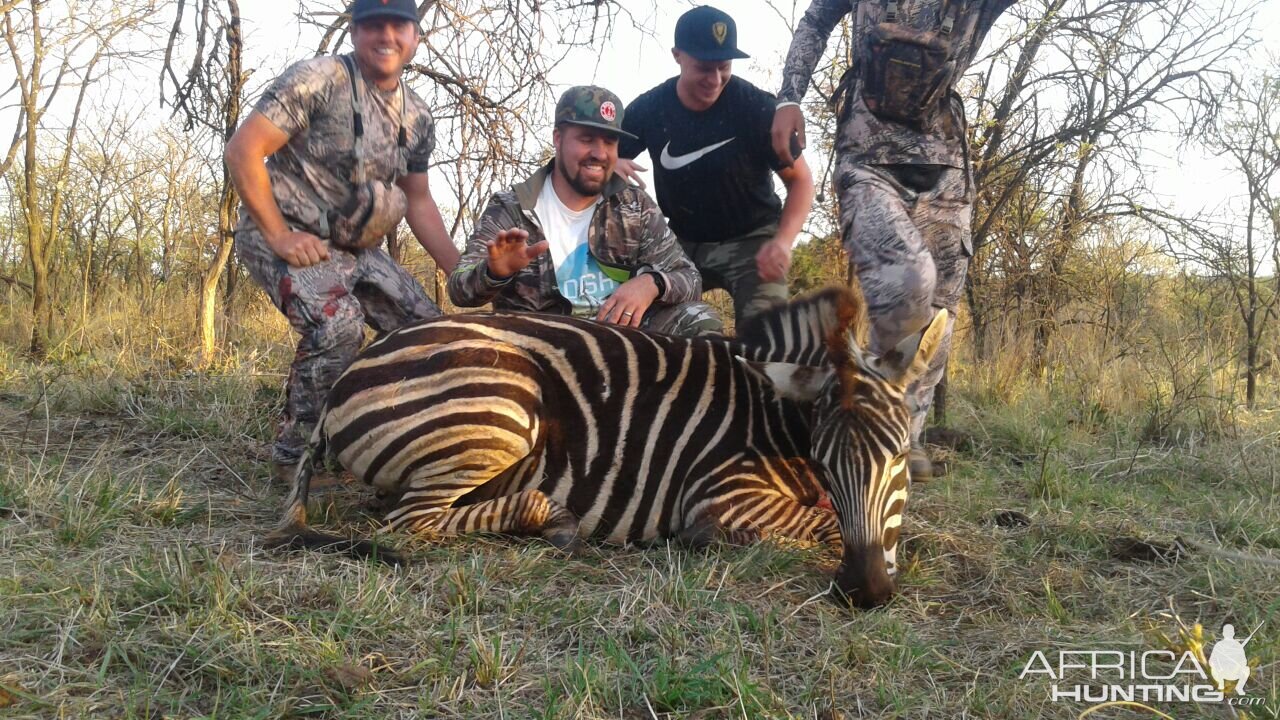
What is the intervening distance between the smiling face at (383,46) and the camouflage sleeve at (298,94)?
0.59ft

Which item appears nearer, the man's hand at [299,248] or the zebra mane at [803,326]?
the zebra mane at [803,326]

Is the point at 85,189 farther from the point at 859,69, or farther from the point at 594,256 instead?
the point at 859,69

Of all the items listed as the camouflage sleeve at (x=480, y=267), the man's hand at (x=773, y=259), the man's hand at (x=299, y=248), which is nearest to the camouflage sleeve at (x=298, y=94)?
the man's hand at (x=299, y=248)

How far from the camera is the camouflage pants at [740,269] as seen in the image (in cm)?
590

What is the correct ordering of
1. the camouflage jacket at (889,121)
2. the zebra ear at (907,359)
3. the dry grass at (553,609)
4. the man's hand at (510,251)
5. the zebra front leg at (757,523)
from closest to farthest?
the dry grass at (553,609), the zebra ear at (907,359), the zebra front leg at (757,523), the man's hand at (510,251), the camouflage jacket at (889,121)

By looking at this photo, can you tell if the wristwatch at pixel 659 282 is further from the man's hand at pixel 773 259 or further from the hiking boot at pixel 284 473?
the hiking boot at pixel 284 473

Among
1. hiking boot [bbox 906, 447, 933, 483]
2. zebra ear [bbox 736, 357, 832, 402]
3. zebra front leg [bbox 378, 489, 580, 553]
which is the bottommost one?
zebra front leg [bbox 378, 489, 580, 553]

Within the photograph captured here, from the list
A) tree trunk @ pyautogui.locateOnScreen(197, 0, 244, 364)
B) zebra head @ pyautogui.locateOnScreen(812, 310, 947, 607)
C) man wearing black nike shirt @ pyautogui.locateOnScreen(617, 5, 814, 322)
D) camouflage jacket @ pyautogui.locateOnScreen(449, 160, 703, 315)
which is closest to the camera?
zebra head @ pyautogui.locateOnScreen(812, 310, 947, 607)

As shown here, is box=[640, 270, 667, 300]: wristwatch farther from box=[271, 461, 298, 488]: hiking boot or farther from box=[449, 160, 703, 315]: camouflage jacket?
box=[271, 461, 298, 488]: hiking boot

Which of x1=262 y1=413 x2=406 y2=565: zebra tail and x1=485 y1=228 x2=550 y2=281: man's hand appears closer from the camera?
x1=262 y1=413 x2=406 y2=565: zebra tail

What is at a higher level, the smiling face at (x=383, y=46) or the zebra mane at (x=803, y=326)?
the smiling face at (x=383, y=46)

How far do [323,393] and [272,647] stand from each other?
230 cm

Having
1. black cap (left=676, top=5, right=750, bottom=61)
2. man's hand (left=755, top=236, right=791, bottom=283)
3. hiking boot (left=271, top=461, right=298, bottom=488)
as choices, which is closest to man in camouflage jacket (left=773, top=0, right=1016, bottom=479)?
man's hand (left=755, top=236, right=791, bottom=283)

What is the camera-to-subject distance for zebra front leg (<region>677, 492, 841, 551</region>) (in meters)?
3.62
